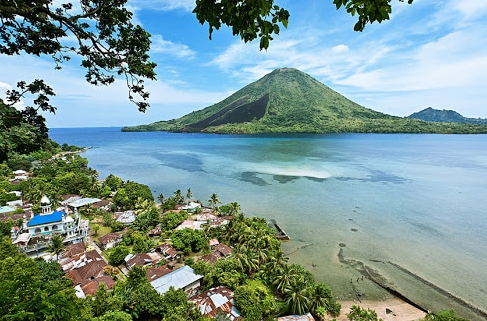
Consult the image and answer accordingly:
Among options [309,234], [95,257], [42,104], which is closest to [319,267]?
[309,234]

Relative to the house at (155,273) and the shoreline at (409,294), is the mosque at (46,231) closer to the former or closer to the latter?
the house at (155,273)

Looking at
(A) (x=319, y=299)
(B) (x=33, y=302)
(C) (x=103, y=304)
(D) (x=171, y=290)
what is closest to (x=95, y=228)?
(C) (x=103, y=304)

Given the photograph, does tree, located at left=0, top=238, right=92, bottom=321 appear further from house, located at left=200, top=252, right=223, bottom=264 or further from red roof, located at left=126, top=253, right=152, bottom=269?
red roof, located at left=126, top=253, right=152, bottom=269

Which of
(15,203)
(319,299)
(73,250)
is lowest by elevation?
(319,299)

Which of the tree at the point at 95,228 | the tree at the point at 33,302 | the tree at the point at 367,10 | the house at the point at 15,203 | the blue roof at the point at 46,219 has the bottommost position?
the tree at the point at 95,228

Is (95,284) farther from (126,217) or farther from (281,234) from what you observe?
(281,234)

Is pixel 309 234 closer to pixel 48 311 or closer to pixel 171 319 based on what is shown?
pixel 171 319

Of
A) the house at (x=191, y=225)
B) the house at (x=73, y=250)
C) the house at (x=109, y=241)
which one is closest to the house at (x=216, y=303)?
the house at (x=191, y=225)

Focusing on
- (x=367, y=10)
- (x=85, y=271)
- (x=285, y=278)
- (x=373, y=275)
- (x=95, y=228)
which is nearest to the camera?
(x=367, y=10)
